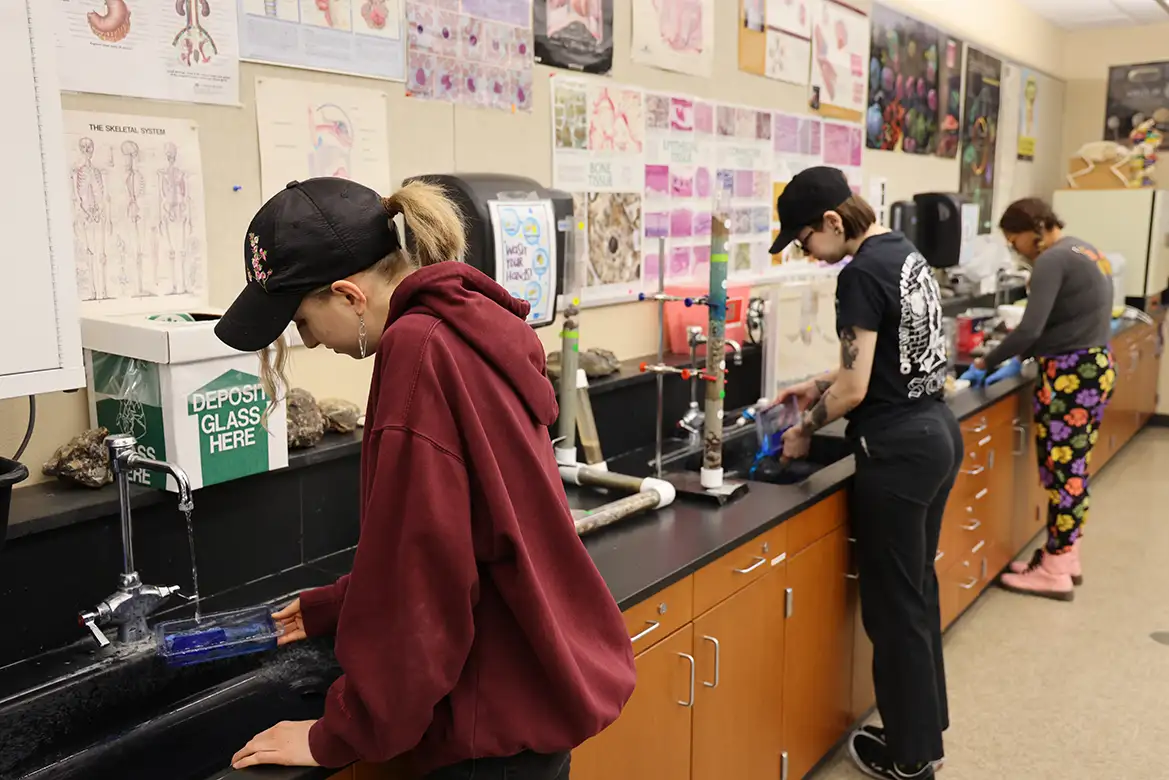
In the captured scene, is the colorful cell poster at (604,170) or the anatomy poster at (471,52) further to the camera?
the colorful cell poster at (604,170)

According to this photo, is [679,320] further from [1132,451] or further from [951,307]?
[1132,451]

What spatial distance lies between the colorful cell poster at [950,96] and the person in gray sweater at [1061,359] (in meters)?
1.43

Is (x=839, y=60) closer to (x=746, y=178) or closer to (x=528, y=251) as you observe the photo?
(x=746, y=178)

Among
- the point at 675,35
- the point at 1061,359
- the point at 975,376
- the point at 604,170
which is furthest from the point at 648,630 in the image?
the point at 1061,359

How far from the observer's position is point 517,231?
83.5 inches

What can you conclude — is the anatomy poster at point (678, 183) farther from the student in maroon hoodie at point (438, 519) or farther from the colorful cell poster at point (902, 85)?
the student in maroon hoodie at point (438, 519)

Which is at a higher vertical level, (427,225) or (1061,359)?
(427,225)

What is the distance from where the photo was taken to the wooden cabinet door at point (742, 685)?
7.12 ft

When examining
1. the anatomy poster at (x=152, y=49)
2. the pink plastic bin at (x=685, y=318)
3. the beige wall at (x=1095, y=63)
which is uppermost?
the beige wall at (x=1095, y=63)

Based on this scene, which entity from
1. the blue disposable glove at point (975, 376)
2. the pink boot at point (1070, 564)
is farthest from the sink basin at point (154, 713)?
the pink boot at point (1070, 564)

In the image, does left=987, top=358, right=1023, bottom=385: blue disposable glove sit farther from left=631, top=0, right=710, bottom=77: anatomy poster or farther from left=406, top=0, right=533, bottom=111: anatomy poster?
left=406, top=0, right=533, bottom=111: anatomy poster

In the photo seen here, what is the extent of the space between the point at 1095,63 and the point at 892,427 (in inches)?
239

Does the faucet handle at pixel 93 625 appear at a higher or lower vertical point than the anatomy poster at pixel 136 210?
lower

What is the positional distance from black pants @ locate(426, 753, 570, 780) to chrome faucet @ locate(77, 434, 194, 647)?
0.68 m
